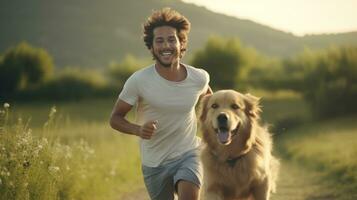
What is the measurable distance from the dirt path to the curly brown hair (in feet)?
16.4

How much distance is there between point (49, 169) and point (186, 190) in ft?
6.40

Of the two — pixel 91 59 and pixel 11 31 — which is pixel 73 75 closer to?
pixel 91 59

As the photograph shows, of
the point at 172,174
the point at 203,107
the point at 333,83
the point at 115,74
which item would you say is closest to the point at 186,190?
the point at 172,174

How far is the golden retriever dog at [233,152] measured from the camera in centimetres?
615

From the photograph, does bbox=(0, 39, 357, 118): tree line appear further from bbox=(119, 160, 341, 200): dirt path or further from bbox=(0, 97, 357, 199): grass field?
bbox=(119, 160, 341, 200): dirt path

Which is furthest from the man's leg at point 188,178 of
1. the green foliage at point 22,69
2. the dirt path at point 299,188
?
the green foliage at point 22,69

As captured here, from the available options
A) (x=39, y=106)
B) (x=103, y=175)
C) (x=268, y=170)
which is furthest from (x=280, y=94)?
(x=268, y=170)

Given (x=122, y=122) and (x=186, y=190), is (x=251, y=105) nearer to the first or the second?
(x=186, y=190)

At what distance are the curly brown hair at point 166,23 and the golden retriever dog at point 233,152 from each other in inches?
26.1

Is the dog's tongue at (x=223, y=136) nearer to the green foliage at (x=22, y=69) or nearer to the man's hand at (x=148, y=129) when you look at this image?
the man's hand at (x=148, y=129)

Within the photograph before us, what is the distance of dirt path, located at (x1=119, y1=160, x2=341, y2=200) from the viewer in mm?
11047

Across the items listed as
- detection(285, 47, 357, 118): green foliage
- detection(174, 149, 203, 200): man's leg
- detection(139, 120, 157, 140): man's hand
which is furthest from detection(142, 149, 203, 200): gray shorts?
detection(285, 47, 357, 118): green foliage

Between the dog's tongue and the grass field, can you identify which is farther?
the grass field

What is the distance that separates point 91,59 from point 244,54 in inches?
1462
